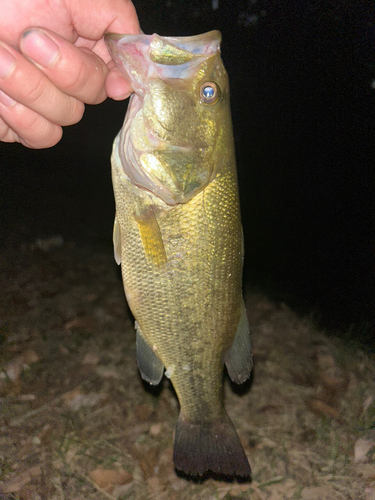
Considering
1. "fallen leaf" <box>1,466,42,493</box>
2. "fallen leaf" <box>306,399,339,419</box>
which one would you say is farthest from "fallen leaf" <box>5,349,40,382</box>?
"fallen leaf" <box>306,399,339,419</box>

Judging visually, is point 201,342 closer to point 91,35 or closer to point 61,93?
point 61,93

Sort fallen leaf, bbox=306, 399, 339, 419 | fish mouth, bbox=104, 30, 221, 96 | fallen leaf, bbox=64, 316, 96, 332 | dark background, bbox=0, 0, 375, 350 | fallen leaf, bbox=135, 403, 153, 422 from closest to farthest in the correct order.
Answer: fish mouth, bbox=104, 30, 221, 96
fallen leaf, bbox=135, 403, 153, 422
fallen leaf, bbox=306, 399, 339, 419
fallen leaf, bbox=64, 316, 96, 332
dark background, bbox=0, 0, 375, 350

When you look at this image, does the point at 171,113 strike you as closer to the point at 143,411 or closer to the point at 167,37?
the point at 167,37

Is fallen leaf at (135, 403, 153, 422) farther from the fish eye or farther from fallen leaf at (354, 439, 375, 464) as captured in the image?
the fish eye

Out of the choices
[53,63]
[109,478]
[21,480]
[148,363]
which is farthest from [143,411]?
[53,63]

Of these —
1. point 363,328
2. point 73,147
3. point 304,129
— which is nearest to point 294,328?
point 363,328

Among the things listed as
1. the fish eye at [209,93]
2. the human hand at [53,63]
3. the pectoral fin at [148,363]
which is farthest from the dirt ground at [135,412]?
the fish eye at [209,93]
